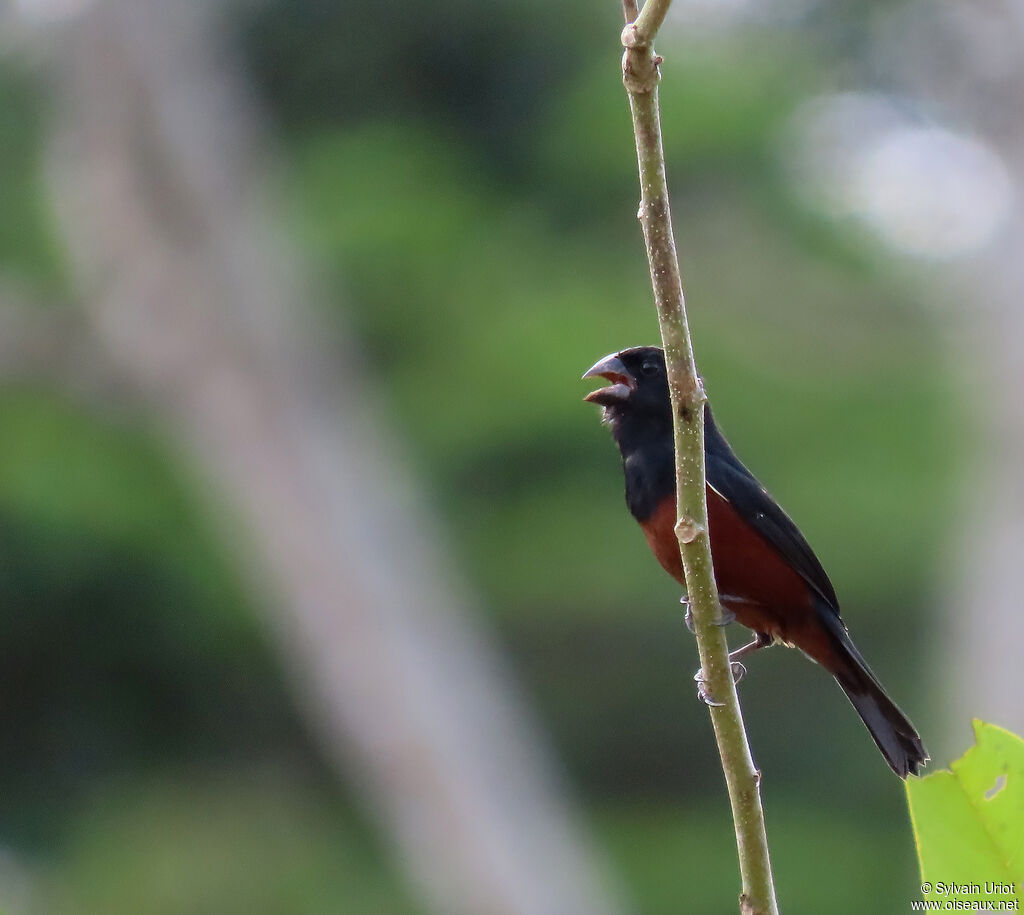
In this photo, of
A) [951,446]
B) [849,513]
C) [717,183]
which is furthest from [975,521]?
[717,183]

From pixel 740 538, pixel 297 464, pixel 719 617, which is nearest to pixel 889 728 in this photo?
pixel 740 538

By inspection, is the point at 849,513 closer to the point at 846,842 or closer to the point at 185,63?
the point at 846,842

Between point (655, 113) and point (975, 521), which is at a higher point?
point (975, 521)

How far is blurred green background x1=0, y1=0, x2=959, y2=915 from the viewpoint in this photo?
11711 millimetres

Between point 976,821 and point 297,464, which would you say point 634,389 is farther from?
point 297,464

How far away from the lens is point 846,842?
11.6 meters

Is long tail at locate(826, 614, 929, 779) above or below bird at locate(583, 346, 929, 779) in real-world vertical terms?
below

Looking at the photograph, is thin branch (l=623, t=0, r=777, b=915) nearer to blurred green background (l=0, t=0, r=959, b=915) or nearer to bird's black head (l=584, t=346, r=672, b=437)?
bird's black head (l=584, t=346, r=672, b=437)

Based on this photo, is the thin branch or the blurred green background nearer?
the thin branch

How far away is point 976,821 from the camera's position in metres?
1.62

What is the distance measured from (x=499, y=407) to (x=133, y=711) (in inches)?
179

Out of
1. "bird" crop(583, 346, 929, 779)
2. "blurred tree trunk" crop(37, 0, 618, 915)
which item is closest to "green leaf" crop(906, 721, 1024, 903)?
"bird" crop(583, 346, 929, 779)

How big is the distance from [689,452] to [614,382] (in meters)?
1.78

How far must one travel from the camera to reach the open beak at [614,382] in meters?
3.58
